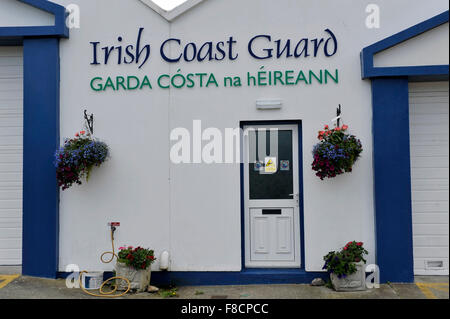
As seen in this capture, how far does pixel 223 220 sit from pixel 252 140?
1342 mm

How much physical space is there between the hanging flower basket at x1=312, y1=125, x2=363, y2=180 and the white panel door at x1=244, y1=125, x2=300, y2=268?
63 centimetres

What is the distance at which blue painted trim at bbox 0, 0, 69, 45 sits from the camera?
6.74 m

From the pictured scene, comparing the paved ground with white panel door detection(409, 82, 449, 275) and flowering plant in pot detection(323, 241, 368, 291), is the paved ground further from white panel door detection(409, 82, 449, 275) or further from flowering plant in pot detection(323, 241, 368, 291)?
white panel door detection(409, 82, 449, 275)

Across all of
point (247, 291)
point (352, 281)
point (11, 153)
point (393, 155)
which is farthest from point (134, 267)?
point (393, 155)

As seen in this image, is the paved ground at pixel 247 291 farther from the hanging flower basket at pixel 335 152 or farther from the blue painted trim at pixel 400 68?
the blue painted trim at pixel 400 68

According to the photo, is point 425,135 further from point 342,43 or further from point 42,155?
point 42,155

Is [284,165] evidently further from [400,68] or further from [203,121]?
[400,68]

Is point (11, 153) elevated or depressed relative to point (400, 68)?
depressed

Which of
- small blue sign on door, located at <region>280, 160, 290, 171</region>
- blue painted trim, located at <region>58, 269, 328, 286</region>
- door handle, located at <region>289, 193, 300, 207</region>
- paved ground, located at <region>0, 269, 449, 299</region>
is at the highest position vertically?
small blue sign on door, located at <region>280, 160, 290, 171</region>

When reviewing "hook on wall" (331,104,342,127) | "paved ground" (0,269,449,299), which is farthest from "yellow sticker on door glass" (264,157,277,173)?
"paved ground" (0,269,449,299)

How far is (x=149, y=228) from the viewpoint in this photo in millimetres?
6699

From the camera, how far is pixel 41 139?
674 cm

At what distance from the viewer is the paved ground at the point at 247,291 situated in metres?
5.96

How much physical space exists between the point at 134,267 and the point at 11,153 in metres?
2.99
